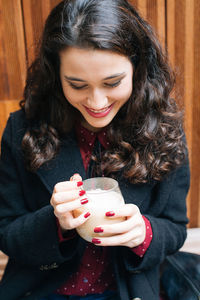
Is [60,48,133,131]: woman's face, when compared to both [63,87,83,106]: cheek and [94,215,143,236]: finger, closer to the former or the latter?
[63,87,83,106]: cheek

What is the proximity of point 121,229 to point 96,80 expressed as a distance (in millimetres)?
421

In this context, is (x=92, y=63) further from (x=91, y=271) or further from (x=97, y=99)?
(x=91, y=271)

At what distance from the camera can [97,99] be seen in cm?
100

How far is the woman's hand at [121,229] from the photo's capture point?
2.80ft

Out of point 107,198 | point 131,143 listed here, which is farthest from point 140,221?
point 131,143

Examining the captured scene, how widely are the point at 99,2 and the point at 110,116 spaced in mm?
343

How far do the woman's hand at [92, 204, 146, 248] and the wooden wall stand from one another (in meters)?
0.81

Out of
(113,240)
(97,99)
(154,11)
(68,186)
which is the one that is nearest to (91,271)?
(113,240)

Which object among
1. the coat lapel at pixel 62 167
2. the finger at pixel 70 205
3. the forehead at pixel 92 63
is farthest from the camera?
the coat lapel at pixel 62 167

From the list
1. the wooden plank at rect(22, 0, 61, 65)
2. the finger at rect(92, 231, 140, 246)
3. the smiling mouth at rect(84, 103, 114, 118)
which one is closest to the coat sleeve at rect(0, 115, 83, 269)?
the finger at rect(92, 231, 140, 246)

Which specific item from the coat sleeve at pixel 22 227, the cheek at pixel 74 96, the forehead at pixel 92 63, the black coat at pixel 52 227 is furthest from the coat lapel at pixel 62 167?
the forehead at pixel 92 63

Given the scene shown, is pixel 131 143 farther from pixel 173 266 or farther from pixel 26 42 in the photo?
pixel 26 42

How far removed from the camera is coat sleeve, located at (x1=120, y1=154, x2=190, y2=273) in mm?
1107

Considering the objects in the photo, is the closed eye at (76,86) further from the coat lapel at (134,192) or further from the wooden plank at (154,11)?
the wooden plank at (154,11)
